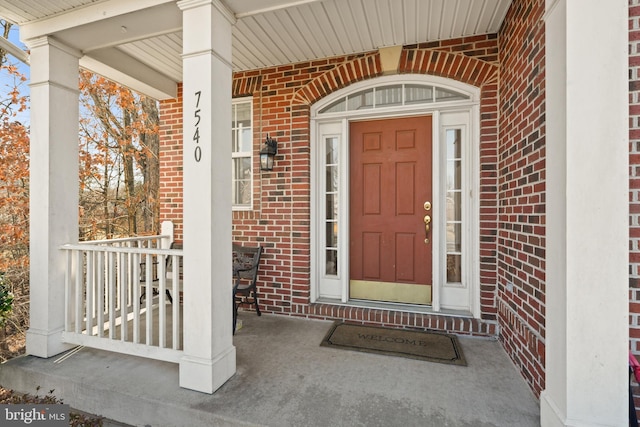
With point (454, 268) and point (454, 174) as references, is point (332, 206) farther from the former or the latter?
point (454, 268)

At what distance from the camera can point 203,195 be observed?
197 centimetres

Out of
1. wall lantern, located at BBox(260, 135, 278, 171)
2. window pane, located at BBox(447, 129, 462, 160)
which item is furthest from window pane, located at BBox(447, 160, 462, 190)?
wall lantern, located at BBox(260, 135, 278, 171)

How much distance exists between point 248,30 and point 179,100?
1.65 metres

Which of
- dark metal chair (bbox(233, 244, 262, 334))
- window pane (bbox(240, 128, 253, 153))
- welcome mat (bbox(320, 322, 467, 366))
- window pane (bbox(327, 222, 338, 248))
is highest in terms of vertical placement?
window pane (bbox(240, 128, 253, 153))

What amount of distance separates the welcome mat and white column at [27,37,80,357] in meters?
2.23

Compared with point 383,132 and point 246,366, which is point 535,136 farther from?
point 246,366

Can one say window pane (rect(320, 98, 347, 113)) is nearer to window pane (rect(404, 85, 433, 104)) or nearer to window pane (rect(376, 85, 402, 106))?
window pane (rect(376, 85, 402, 106))

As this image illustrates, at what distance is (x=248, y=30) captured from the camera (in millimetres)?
2699

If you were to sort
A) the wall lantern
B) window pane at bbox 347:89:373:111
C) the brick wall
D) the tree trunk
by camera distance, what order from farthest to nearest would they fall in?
the tree trunk, the wall lantern, window pane at bbox 347:89:373:111, the brick wall

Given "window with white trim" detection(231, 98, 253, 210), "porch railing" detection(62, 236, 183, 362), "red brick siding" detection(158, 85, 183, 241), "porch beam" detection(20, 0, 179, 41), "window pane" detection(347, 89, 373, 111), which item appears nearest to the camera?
"porch beam" detection(20, 0, 179, 41)

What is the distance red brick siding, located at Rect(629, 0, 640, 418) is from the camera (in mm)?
1432

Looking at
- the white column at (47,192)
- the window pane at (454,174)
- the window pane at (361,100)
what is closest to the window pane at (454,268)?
the window pane at (454,174)

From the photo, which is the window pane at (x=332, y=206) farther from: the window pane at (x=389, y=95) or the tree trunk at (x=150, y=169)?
the tree trunk at (x=150, y=169)

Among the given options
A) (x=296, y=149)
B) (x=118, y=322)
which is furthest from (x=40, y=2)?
(x=118, y=322)
